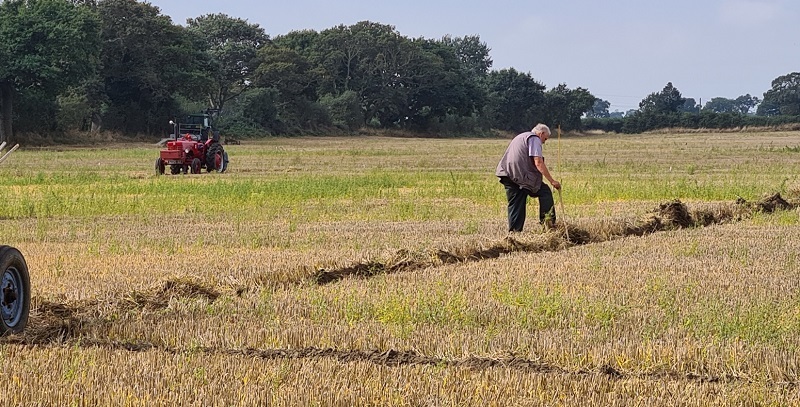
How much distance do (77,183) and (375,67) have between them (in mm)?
72792

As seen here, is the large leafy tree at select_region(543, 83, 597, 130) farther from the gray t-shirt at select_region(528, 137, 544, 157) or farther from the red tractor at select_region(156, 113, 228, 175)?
the gray t-shirt at select_region(528, 137, 544, 157)

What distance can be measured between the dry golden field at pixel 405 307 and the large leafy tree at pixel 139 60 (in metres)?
50.4

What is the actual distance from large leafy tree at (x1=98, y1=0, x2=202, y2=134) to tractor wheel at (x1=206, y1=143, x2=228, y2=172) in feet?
118

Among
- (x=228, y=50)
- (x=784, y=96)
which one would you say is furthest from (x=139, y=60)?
(x=784, y=96)

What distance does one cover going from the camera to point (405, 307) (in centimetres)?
878

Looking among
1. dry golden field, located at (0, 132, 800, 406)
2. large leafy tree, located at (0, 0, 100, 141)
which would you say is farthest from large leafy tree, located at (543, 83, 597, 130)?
dry golden field, located at (0, 132, 800, 406)

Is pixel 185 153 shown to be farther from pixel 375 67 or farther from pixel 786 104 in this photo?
pixel 786 104

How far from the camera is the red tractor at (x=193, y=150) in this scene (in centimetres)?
3199

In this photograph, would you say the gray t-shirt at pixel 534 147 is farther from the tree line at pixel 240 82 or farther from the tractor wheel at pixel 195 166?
the tree line at pixel 240 82

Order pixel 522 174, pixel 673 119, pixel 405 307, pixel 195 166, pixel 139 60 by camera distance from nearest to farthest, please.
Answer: pixel 405 307, pixel 522 174, pixel 195 166, pixel 139 60, pixel 673 119

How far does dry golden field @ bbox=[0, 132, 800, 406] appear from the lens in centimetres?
626

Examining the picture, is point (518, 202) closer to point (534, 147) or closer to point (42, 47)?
point (534, 147)

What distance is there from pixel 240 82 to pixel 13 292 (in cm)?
8581

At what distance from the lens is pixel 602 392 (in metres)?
6.16
